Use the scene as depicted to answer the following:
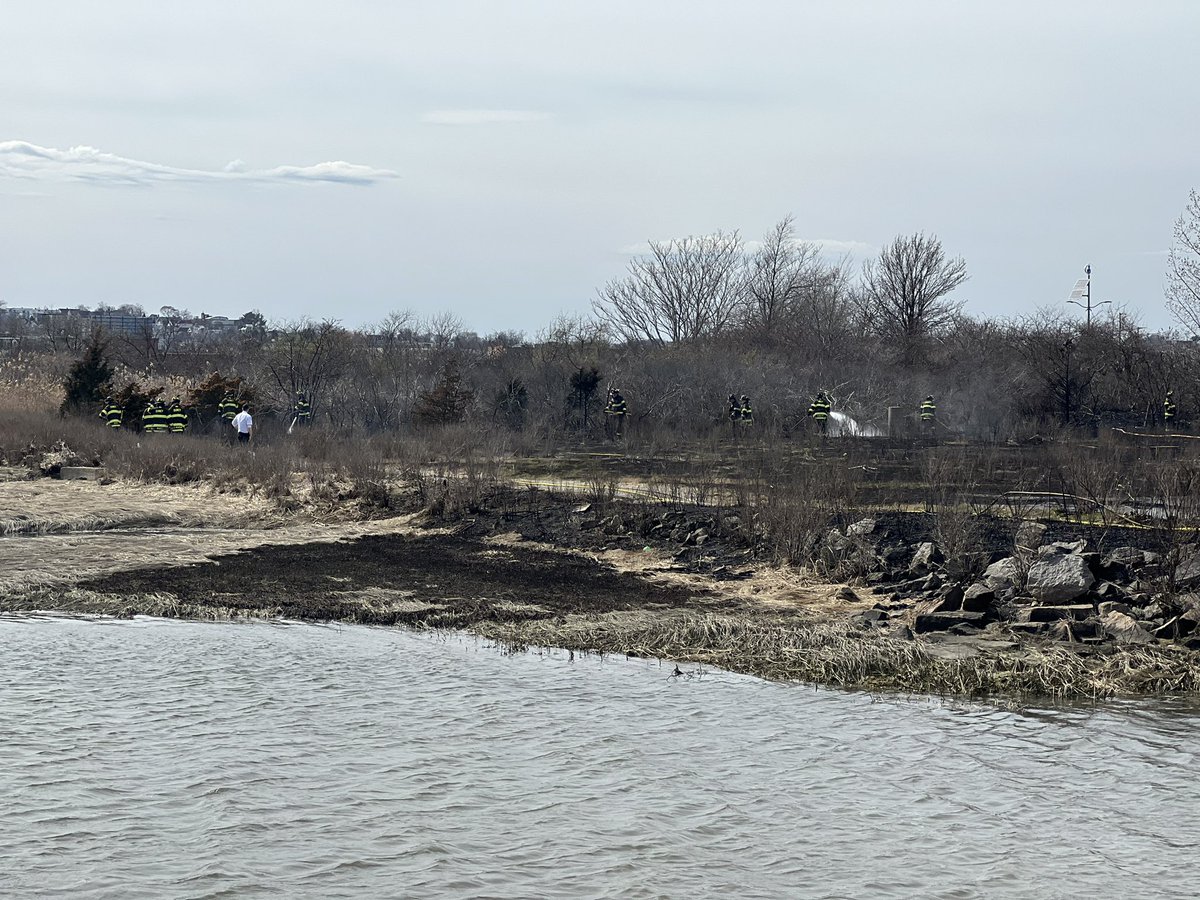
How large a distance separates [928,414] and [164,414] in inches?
979

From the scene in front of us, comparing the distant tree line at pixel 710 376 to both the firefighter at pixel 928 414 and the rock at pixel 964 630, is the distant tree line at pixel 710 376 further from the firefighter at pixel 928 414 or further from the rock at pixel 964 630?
the rock at pixel 964 630

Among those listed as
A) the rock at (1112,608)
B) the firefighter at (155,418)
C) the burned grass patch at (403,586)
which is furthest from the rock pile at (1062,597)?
the firefighter at (155,418)

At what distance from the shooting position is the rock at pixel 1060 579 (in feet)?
42.3

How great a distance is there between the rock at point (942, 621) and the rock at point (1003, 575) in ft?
2.90

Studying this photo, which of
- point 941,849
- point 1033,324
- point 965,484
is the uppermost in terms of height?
point 1033,324

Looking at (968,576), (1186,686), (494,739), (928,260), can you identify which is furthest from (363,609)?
(928,260)

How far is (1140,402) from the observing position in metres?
45.3

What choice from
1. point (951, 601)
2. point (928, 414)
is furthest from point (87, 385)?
point (951, 601)

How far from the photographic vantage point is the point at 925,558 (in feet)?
49.4

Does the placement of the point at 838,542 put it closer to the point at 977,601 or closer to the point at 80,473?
the point at 977,601

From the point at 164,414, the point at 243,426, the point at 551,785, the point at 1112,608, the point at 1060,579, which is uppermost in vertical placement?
the point at 164,414

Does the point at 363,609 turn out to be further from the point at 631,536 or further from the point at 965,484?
the point at 965,484

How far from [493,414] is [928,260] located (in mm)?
30862

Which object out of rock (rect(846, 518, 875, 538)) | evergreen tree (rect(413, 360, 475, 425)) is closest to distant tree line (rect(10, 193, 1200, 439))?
evergreen tree (rect(413, 360, 475, 425))
